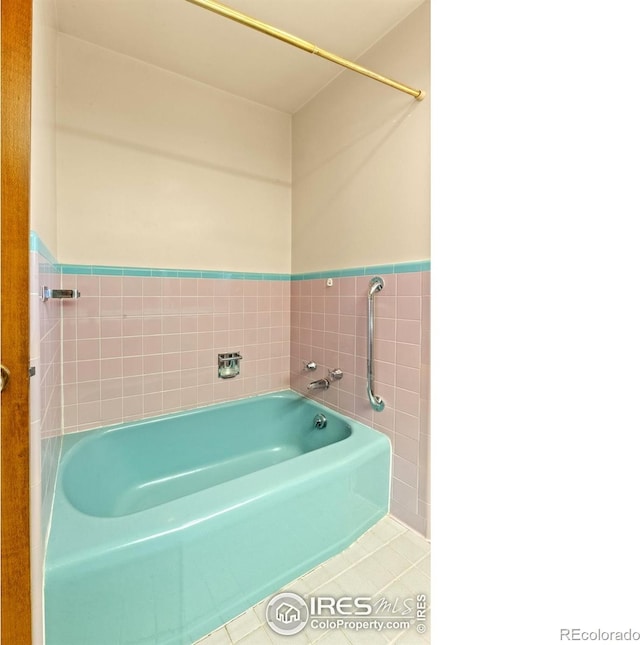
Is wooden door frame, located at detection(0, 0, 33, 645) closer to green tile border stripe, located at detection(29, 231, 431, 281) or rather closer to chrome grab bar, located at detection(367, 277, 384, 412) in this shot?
green tile border stripe, located at detection(29, 231, 431, 281)

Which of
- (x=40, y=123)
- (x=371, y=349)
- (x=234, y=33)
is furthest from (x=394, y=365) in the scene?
(x=234, y=33)

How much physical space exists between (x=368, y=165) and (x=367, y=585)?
68.4 inches

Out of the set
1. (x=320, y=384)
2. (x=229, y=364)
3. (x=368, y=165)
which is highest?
(x=368, y=165)

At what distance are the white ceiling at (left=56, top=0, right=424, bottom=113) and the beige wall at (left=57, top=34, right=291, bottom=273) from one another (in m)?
0.10

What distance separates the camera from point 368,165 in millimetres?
1462

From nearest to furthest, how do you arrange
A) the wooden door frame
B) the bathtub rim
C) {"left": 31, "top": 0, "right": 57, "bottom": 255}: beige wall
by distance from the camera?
the wooden door frame, {"left": 31, "top": 0, "right": 57, "bottom": 255}: beige wall, the bathtub rim

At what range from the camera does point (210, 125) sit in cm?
170

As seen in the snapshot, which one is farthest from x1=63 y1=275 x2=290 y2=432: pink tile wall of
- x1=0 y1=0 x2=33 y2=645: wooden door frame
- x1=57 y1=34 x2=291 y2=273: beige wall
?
x1=0 y1=0 x2=33 y2=645: wooden door frame

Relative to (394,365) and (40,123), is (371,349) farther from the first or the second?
(40,123)

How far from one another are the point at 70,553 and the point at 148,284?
45.6 inches

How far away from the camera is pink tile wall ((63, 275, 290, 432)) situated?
1396 millimetres

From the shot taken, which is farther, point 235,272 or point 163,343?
point 235,272
